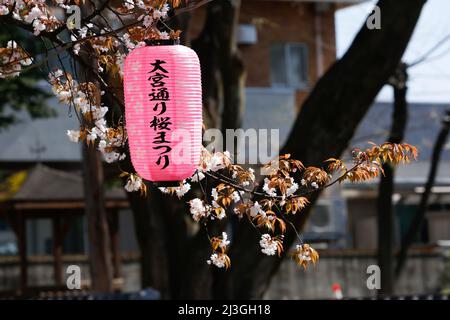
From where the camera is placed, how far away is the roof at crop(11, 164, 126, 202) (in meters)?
22.3

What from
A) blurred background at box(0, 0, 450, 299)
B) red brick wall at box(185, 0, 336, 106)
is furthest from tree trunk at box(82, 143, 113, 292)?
red brick wall at box(185, 0, 336, 106)

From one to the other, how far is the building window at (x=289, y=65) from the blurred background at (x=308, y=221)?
29mm

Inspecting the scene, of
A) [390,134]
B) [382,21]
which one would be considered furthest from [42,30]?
[390,134]

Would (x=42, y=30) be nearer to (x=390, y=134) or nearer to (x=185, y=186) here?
(x=185, y=186)

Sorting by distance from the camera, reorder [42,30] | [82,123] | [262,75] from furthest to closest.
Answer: [262,75] < [82,123] < [42,30]

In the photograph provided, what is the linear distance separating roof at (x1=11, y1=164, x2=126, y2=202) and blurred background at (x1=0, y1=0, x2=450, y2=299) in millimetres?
24

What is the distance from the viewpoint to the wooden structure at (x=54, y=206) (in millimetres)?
22250

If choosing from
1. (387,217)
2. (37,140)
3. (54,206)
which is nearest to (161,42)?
(387,217)

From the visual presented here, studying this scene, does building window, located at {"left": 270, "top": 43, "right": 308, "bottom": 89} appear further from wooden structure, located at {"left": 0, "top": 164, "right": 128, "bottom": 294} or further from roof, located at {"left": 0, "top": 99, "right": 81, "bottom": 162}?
wooden structure, located at {"left": 0, "top": 164, "right": 128, "bottom": 294}

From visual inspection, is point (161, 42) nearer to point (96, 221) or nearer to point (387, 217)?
point (96, 221)

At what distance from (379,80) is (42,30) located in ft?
20.0

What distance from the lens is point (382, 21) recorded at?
44.3ft

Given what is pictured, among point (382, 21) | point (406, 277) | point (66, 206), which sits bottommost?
point (406, 277)

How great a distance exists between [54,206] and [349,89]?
10.4 m
